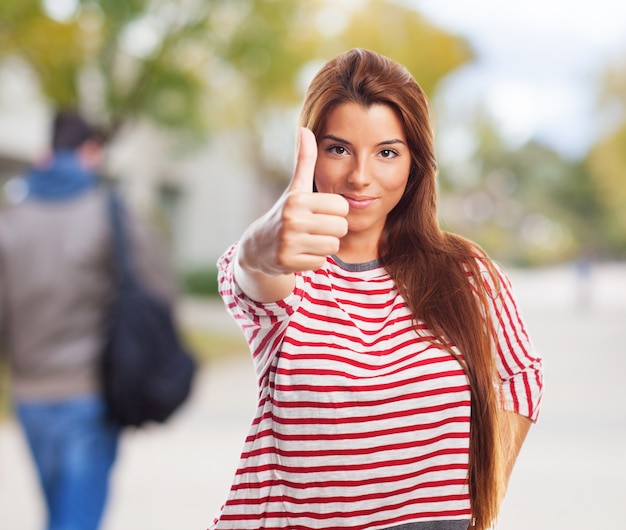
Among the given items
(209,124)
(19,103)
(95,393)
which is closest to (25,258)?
(95,393)

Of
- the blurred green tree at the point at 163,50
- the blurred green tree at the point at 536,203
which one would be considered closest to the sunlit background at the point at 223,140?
the blurred green tree at the point at 163,50

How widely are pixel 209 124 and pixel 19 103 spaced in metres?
2.98

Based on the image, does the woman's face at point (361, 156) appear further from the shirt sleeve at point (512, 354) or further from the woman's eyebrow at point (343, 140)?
the shirt sleeve at point (512, 354)

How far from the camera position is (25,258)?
2918mm

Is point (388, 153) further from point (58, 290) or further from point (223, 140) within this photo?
point (223, 140)

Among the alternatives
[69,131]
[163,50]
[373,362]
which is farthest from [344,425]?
[163,50]

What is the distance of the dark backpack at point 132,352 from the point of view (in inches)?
112

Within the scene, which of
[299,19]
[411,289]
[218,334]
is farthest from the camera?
[218,334]

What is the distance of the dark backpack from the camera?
285 centimetres

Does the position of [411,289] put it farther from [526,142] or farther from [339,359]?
[526,142]

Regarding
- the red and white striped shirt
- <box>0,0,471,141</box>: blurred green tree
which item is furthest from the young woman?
<box>0,0,471,141</box>: blurred green tree

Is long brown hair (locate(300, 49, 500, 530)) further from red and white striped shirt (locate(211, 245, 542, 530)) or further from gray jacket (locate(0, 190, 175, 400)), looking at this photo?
gray jacket (locate(0, 190, 175, 400))

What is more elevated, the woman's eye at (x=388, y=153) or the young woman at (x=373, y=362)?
the woman's eye at (x=388, y=153)

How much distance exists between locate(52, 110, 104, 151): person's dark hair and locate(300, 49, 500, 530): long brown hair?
1795 millimetres
